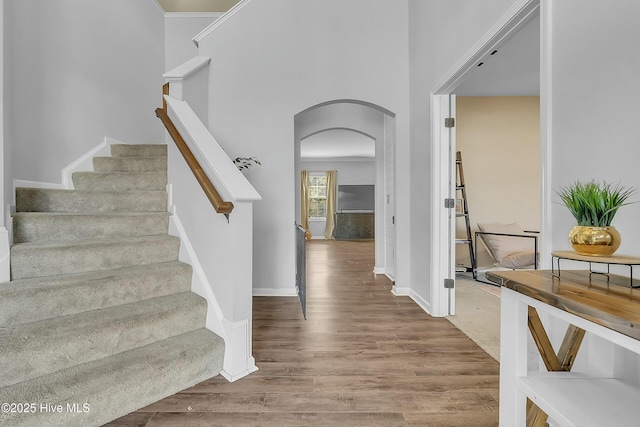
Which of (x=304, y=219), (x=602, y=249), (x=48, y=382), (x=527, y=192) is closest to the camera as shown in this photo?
(x=602, y=249)

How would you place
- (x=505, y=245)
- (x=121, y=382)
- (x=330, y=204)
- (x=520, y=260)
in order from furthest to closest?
(x=330, y=204) → (x=505, y=245) → (x=520, y=260) → (x=121, y=382)

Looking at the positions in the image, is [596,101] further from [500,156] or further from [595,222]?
[500,156]

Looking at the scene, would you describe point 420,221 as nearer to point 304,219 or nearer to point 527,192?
point 527,192

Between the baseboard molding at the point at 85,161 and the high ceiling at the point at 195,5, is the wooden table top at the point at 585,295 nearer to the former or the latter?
the baseboard molding at the point at 85,161

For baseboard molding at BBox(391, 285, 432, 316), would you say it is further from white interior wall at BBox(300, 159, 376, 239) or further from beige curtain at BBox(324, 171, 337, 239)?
white interior wall at BBox(300, 159, 376, 239)

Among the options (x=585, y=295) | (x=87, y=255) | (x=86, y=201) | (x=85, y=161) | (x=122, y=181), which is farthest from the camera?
(x=85, y=161)

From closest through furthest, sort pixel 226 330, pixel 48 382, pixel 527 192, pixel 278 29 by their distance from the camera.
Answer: pixel 48 382, pixel 226 330, pixel 278 29, pixel 527 192

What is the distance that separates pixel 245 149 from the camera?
3428 millimetres

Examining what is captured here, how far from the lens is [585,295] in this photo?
85cm

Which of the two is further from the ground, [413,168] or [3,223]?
[413,168]

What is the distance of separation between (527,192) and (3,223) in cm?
A: 587

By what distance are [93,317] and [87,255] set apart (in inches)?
19.2

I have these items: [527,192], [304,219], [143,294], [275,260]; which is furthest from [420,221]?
[304,219]

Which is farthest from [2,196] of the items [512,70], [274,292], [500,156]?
[500,156]
